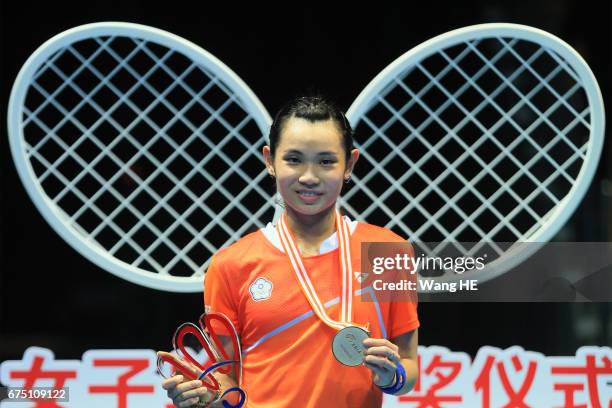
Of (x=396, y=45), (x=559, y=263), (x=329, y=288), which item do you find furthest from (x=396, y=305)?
(x=396, y=45)

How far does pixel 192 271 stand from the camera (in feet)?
8.59

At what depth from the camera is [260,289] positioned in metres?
1.92

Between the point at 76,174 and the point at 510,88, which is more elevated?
the point at 510,88

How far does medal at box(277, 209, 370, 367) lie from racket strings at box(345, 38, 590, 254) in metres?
0.50

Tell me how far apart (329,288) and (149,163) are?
0.83 metres

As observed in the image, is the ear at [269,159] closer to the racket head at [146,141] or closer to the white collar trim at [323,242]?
the white collar trim at [323,242]

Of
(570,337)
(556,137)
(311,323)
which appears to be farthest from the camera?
(570,337)

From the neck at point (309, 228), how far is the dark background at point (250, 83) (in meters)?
0.69

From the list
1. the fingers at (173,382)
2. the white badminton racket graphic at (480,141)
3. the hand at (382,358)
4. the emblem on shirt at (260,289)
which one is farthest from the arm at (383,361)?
the white badminton racket graphic at (480,141)

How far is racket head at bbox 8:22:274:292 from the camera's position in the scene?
239 cm

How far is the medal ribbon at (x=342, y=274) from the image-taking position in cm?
187

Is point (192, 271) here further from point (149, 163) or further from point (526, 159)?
point (526, 159)

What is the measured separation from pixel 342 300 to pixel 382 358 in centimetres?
20

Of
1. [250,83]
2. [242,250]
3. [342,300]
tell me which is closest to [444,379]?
[342,300]
